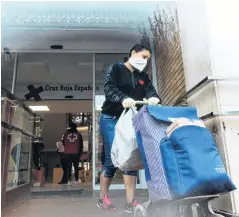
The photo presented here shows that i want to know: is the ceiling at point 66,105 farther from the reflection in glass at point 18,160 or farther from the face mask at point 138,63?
the face mask at point 138,63

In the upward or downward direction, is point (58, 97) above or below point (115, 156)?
above

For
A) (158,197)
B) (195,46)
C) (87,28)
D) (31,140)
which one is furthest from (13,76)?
(158,197)

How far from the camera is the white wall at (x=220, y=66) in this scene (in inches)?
64.9

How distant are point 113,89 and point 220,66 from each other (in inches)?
30.9

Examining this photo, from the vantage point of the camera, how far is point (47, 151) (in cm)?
971

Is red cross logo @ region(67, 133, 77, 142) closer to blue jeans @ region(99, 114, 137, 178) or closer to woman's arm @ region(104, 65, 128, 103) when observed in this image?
blue jeans @ region(99, 114, 137, 178)

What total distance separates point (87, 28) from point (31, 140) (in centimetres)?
207

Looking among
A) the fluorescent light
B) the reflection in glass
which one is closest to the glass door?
the reflection in glass

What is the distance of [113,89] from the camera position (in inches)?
80.4

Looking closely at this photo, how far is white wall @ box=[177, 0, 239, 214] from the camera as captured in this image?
1.65m

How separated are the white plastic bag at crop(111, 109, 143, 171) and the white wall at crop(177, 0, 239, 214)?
0.55 metres

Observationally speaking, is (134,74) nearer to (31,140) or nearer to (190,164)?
(190,164)

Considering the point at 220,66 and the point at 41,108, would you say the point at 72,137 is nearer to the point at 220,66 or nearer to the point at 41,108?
the point at 41,108

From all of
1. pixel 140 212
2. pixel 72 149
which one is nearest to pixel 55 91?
pixel 72 149
